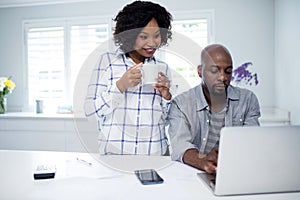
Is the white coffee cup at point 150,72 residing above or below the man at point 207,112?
above

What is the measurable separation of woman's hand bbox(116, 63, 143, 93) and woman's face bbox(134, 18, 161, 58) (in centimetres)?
6

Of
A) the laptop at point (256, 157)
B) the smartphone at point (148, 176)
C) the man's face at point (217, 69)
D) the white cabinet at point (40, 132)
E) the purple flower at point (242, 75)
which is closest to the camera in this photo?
the laptop at point (256, 157)

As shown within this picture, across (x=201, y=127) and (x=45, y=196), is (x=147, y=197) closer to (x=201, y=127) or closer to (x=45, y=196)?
(x=45, y=196)

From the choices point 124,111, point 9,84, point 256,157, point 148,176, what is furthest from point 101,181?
point 9,84

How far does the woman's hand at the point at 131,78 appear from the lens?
3.79 feet

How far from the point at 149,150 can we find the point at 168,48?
434mm

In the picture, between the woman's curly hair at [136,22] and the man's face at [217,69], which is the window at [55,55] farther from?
the man's face at [217,69]

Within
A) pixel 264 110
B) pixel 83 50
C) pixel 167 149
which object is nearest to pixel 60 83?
pixel 83 50

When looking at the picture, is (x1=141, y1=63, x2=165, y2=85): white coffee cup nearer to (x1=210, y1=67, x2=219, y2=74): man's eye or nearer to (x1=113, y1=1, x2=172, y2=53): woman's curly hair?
(x1=113, y1=1, x2=172, y2=53): woman's curly hair

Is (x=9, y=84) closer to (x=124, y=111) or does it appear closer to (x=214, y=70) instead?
(x=124, y=111)

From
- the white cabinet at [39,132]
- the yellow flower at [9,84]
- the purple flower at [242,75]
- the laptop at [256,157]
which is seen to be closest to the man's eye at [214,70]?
the laptop at [256,157]

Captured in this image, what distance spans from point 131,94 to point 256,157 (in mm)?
577

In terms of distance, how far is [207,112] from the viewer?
133cm

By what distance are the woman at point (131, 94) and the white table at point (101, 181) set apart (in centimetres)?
7
